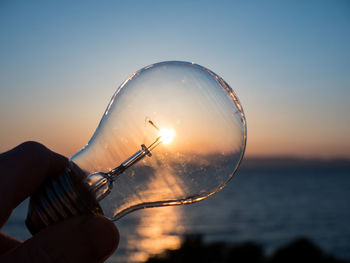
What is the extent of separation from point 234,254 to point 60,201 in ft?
26.3

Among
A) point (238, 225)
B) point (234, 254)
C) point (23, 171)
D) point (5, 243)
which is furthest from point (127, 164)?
point (238, 225)

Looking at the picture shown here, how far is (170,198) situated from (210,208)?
31.5 metres

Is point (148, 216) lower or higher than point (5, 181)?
lower

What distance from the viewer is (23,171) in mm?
1013

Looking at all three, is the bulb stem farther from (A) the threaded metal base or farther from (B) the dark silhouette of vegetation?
(B) the dark silhouette of vegetation

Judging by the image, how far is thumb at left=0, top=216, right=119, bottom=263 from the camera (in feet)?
3.02

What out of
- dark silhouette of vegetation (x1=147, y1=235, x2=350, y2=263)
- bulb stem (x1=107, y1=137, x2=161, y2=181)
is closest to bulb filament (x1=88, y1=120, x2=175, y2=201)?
bulb stem (x1=107, y1=137, x2=161, y2=181)

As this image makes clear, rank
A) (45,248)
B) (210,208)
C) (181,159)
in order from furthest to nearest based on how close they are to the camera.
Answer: (210,208) → (181,159) → (45,248)

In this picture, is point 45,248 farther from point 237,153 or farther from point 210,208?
point 210,208

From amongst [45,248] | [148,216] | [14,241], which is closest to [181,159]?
[45,248]

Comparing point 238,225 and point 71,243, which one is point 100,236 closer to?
point 71,243

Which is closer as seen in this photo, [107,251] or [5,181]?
[5,181]

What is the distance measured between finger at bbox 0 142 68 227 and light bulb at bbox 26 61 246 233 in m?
0.12

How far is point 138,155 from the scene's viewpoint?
1311 mm
